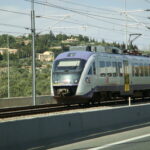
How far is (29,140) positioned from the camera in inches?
465

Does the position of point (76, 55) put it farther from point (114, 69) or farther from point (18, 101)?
point (18, 101)

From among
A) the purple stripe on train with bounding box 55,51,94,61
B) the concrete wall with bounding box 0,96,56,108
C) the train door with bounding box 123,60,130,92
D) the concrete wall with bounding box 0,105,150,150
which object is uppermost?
the purple stripe on train with bounding box 55,51,94,61

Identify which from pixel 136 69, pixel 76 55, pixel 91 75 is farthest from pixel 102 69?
pixel 136 69

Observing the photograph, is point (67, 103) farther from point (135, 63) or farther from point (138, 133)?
point (138, 133)

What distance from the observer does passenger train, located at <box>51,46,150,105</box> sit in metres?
27.5

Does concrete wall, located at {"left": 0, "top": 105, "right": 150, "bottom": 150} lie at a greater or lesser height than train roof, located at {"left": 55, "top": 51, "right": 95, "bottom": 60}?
lesser

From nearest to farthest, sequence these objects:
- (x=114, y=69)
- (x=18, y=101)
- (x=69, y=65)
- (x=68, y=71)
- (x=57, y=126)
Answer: (x=57, y=126) → (x=68, y=71) → (x=69, y=65) → (x=114, y=69) → (x=18, y=101)

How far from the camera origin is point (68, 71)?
2767cm

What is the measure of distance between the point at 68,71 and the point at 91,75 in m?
1.47

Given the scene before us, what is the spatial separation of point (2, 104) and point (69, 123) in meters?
18.0

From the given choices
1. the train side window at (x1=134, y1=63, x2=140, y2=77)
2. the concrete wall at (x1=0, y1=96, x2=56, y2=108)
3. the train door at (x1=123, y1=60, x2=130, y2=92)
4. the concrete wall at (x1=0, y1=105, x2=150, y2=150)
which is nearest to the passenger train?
the train door at (x1=123, y1=60, x2=130, y2=92)

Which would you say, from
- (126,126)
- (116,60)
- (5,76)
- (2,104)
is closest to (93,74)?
(116,60)

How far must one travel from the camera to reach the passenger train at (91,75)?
Answer: 90.1 ft

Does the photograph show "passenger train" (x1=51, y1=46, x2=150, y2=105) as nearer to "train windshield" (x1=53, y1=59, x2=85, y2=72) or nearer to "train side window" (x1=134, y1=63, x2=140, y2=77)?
"train windshield" (x1=53, y1=59, x2=85, y2=72)
